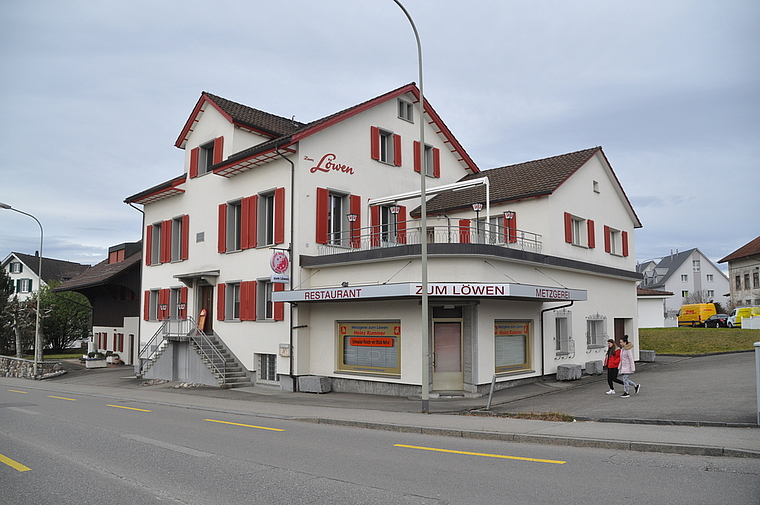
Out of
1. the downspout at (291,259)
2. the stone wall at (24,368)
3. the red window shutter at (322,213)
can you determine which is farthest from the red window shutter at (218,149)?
the stone wall at (24,368)

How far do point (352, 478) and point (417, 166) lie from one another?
64.0 ft

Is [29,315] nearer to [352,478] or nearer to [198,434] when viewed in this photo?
[198,434]

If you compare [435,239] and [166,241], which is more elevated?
[166,241]

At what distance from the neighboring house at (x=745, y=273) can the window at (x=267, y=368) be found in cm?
5379

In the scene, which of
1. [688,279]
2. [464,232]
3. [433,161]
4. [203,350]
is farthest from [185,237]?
[688,279]

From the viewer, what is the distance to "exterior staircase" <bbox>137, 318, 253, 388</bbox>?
75.0 feet

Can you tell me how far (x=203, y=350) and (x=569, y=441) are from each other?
16881 millimetres

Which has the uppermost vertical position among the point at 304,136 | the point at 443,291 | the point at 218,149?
the point at 218,149

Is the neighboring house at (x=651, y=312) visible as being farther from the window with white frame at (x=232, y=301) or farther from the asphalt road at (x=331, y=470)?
the asphalt road at (x=331, y=470)

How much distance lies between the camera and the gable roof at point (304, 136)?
20.9m

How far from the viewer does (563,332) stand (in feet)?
73.0

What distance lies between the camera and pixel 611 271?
25.1 metres

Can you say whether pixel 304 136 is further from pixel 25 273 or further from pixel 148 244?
pixel 25 273

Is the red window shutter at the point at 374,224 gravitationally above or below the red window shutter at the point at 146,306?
above
